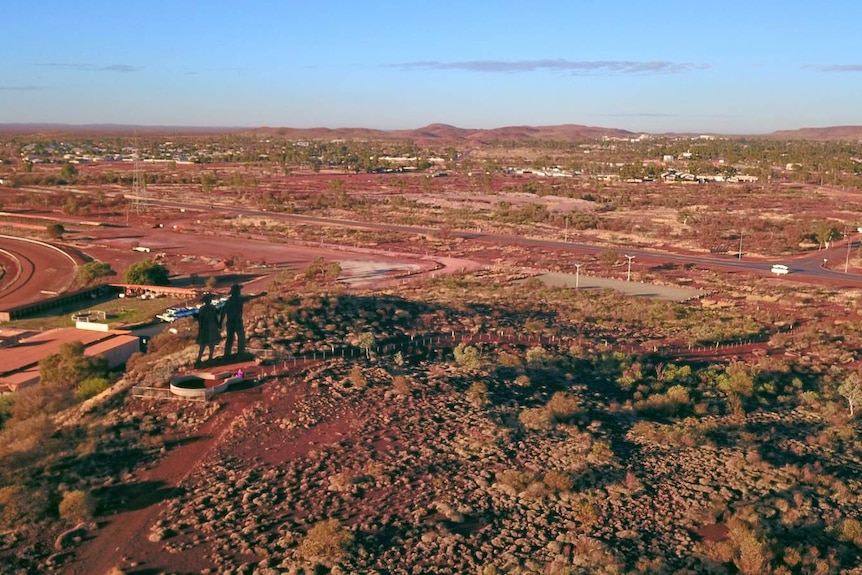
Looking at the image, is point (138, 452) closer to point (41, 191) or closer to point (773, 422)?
point (773, 422)

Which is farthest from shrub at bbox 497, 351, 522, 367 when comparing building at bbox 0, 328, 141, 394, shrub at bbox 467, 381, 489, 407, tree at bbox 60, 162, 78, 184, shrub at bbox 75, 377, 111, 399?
tree at bbox 60, 162, 78, 184

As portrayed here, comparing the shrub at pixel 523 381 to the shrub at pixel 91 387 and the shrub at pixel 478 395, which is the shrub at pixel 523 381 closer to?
the shrub at pixel 478 395

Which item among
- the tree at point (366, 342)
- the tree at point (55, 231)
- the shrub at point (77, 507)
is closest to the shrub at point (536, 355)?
the tree at point (366, 342)

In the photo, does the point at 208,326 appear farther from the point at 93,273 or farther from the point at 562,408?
A: the point at 93,273

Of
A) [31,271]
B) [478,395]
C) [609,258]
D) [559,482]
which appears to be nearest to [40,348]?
[478,395]

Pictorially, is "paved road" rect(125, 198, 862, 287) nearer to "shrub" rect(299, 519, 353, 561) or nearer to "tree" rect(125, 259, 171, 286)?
"tree" rect(125, 259, 171, 286)

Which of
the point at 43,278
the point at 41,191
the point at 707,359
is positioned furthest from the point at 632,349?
the point at 41,191
